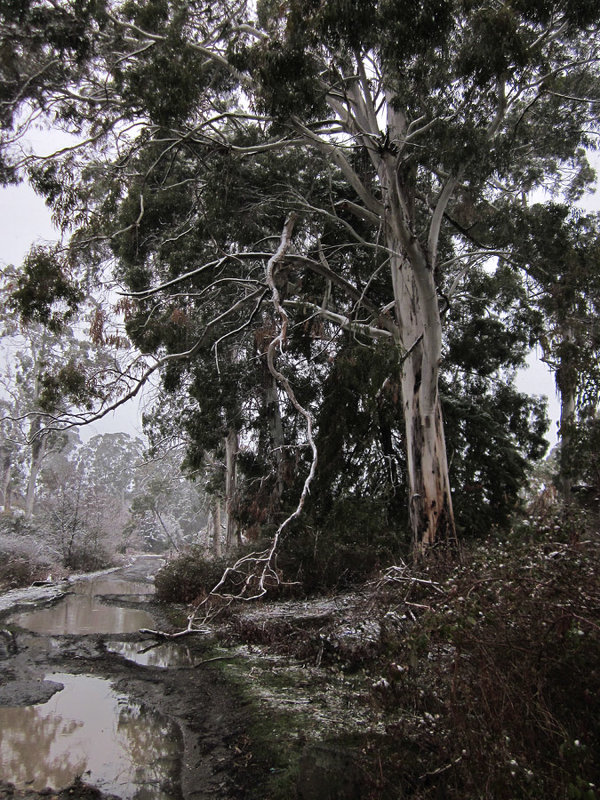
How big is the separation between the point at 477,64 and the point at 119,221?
6.68 m

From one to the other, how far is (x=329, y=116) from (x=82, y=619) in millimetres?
11040

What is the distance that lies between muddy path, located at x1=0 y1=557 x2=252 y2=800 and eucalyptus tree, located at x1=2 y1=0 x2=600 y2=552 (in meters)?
3.68

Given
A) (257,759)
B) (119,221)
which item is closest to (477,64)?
(119,221)

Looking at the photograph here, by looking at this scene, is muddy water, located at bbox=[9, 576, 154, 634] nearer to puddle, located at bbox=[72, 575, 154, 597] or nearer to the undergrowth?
puddle, located at bbox=[72, 575, 154, 597]

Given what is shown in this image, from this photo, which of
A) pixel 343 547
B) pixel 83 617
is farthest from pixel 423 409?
pixel 83 617

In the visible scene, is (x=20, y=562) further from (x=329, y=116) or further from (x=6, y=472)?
(x=6, y=472)

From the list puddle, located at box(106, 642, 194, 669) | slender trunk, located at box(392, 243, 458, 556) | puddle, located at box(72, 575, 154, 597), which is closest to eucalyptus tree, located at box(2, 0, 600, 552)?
slender trunk, located at box(392, 243, 458, 556)

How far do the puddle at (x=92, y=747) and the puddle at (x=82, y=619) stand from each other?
4574mm

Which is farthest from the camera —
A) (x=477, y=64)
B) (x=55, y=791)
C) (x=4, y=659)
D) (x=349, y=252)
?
(x=349, y=252)

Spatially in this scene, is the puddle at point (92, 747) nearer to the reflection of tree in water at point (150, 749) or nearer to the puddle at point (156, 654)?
the reflection of tree in water at point (150, 749)

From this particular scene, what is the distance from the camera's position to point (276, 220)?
11766 millimetres

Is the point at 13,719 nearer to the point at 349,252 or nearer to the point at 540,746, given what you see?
the point at 540,746

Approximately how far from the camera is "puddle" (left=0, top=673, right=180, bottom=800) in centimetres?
390

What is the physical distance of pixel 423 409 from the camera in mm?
8562
